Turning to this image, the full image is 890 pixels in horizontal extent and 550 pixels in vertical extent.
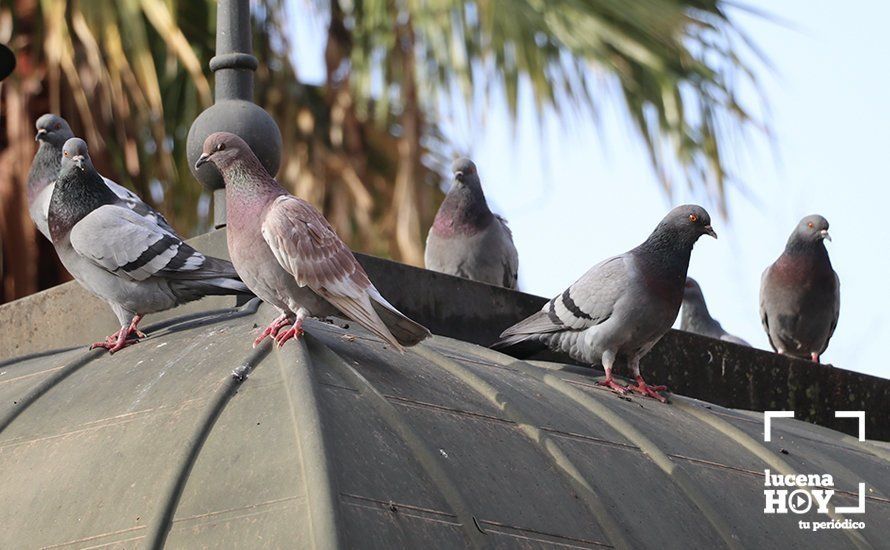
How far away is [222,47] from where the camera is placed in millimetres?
10758

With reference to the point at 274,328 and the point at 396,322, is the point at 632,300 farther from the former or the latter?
the point at 274,328

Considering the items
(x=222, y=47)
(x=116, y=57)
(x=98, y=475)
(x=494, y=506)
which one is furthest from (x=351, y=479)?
(x=116, y=57)

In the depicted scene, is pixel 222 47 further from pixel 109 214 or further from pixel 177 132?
pixel 177 132

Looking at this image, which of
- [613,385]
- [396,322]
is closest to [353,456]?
[396,322]

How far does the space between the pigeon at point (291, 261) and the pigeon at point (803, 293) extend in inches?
224

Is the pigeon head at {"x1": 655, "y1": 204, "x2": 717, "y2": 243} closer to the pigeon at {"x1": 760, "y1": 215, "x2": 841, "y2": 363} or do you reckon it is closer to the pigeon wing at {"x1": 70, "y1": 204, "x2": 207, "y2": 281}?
the pigeon wing at {"x1": 70, "y1": 204, "x2": 207, "y2": 281}

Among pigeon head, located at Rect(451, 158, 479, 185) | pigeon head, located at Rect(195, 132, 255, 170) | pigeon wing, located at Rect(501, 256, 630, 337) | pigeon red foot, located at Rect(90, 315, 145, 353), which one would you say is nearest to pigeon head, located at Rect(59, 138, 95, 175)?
pigeon red foot, located at Rect(90, 315, 145, 353)

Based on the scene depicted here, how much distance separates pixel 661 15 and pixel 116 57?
5907 millimetres

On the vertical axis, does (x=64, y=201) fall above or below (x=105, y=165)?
below

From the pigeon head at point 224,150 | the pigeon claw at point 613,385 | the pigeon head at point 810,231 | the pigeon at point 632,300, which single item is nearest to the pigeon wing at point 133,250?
the pigeon head at point 224,150

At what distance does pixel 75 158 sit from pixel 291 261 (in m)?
2.40

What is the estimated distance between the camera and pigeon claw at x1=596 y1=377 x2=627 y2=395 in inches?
389

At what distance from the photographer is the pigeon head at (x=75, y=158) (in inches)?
382

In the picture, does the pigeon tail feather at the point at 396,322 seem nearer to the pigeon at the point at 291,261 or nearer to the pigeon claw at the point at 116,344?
the pigeon at the point at 291,261
